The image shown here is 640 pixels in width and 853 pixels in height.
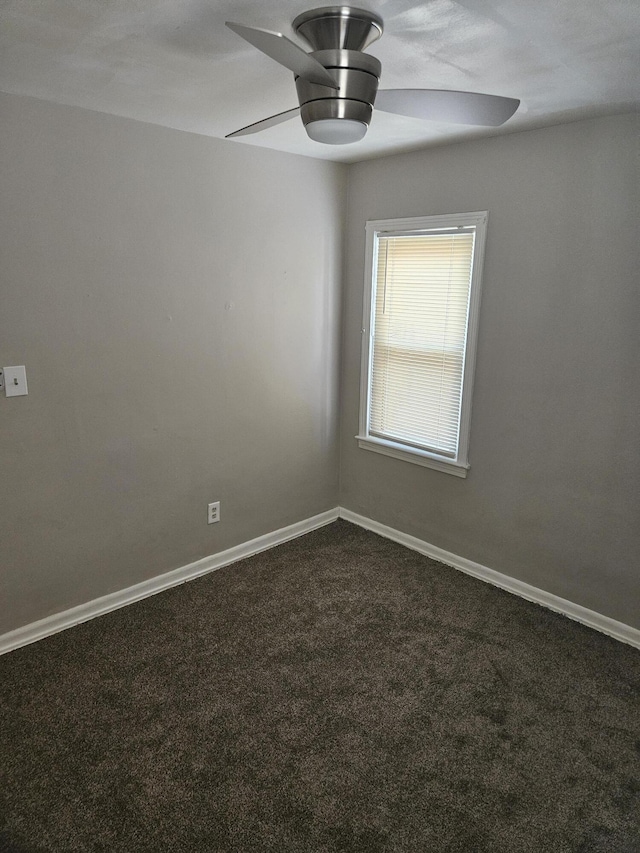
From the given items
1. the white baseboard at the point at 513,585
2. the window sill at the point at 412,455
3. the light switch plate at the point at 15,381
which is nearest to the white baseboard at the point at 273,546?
the white baseboard at the point at 513,585

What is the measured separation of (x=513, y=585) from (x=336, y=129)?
2476mm

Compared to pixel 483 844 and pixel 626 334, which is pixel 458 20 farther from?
pixel 483 844

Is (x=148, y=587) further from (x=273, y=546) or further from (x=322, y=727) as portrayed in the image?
(x=322, y=727)

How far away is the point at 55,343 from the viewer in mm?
2482

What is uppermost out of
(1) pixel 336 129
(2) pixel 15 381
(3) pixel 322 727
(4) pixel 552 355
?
(1) pixel 336 129

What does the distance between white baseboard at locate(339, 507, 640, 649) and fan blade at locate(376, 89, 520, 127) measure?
7.51 feet

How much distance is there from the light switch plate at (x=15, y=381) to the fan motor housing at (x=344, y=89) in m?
1.59

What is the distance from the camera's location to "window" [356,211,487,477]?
3068mm

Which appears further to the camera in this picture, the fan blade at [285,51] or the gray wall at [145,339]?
the gray wall at [145,339]

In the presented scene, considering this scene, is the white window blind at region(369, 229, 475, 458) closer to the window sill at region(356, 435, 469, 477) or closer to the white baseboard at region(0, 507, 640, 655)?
the window sill at region(356, 435, 469, 477)

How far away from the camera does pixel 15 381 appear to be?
240 centimetres

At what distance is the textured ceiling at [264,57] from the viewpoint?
1.46 meters

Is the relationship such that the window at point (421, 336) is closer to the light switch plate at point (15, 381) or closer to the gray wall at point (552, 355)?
the gray wall at point (552, 355)

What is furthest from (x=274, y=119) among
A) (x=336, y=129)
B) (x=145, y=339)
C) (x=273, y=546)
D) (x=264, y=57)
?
(x=273, y=546)
